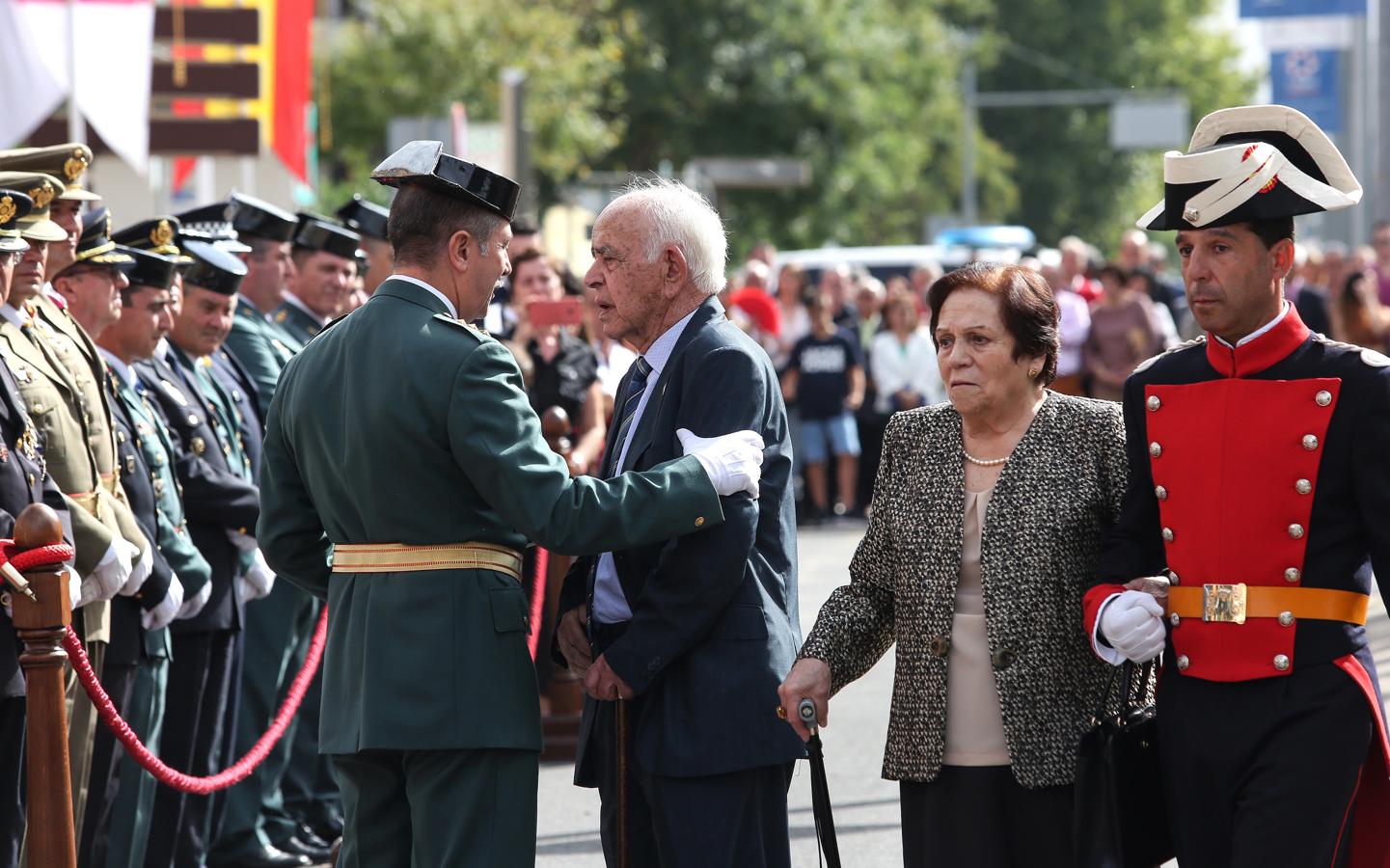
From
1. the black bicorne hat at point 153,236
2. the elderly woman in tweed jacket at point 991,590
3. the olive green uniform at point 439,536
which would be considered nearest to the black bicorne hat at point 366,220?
the black bicorne hat at point 153,236

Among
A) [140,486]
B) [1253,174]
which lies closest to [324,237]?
[140,486]

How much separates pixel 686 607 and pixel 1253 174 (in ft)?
5.02

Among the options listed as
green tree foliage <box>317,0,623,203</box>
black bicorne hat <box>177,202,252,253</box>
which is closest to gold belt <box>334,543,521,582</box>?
black bicorne hat <box>177,202,252,253</box>

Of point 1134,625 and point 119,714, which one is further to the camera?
point 119,714

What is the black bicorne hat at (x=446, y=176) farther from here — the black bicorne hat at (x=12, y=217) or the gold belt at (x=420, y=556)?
the black bicorne hat at (x=12, y=217)

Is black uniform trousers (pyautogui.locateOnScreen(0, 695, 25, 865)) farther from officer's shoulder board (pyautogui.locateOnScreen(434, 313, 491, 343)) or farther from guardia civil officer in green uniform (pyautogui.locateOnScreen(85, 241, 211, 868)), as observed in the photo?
officer's shoulder board (pyautogui.locateOnScreen(434, 313, 491, 343))

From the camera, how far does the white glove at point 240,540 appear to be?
6.95 metres

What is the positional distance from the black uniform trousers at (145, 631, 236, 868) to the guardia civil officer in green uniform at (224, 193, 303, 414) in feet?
4.82

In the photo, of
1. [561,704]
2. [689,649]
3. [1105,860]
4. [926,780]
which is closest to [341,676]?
[689,649]

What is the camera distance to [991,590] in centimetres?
443

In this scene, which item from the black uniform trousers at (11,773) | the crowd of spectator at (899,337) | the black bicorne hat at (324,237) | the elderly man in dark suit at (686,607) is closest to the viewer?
the elderly man in dark suit at (686,607)

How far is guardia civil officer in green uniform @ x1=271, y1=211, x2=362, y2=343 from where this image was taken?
8.33m

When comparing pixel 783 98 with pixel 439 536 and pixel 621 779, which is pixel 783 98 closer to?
pixel 621 779

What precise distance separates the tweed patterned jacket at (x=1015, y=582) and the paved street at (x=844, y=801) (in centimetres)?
258
